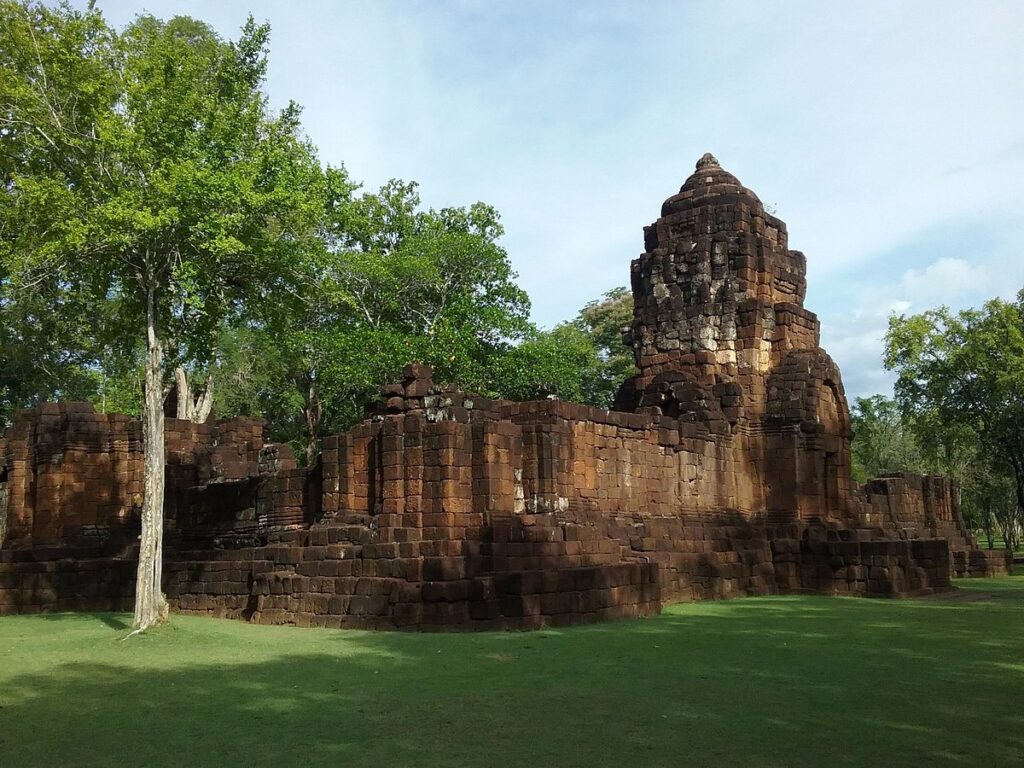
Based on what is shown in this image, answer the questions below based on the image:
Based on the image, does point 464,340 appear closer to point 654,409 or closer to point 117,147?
point 654,409

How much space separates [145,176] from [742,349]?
12.5 m

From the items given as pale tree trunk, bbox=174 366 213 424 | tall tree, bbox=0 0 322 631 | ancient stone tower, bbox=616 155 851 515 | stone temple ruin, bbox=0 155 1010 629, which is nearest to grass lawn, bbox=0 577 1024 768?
stone temple ruin, bbox=0 155 1010 629

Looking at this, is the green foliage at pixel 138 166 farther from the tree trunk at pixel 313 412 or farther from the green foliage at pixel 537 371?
the tree trunk at pixel 313 412

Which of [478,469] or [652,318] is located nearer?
[478,469]

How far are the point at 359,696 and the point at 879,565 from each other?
12782 mm

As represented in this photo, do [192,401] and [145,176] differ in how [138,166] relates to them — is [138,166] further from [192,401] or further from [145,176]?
[192,401]

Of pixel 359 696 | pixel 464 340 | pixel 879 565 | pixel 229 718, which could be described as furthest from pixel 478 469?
pixel 464 340

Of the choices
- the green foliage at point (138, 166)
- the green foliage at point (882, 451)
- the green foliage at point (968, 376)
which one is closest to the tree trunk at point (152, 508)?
the green foliage at point (138, 166)

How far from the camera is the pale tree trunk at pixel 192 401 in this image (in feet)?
93.5

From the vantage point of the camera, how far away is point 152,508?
10906mm

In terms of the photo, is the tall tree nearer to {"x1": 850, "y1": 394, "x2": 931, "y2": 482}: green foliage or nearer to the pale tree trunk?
the pale tree trunk

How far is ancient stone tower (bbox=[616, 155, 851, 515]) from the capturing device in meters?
18.8

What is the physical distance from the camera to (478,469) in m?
12.7

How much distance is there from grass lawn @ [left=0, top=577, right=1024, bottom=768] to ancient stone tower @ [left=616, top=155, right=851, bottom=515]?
744 cm
